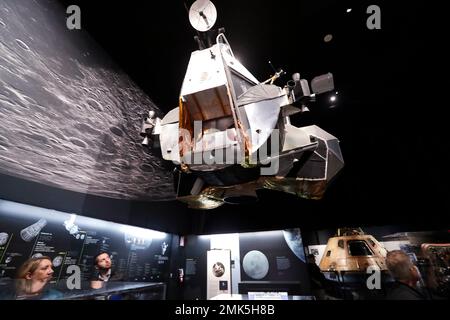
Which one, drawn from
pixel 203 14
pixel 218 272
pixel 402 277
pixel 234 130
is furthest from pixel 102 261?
pixel 402 277

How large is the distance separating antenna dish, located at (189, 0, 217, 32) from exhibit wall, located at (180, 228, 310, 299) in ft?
10.9

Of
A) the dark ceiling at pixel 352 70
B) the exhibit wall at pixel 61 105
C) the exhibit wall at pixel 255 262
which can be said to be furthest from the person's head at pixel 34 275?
the exhibit wall at pixel 255 262

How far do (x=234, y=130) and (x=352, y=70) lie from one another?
1654 millimetres

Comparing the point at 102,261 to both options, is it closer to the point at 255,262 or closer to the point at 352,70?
the point at 255,262

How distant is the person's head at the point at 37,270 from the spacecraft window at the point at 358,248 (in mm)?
3841

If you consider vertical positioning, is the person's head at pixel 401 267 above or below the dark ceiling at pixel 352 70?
below

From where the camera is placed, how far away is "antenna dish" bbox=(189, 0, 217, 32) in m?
1.23

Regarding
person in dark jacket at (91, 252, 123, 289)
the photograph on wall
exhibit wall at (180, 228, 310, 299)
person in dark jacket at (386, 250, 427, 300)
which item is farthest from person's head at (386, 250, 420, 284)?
person in dark jacket at (91, 252, 123, 289)

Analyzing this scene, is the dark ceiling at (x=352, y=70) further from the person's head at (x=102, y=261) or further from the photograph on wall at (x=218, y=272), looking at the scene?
the person's head at (x=102, y=261)

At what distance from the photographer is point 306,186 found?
1.56 metres

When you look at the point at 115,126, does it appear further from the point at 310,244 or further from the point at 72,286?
the point at 310,244

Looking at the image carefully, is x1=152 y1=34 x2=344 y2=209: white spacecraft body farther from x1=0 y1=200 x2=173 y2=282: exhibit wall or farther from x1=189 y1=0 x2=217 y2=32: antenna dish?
x1=0 y1=200 x2=173 y2=282: exhibit wall

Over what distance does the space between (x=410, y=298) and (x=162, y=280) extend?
3.78 metres

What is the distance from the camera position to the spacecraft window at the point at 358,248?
287 centimetres
